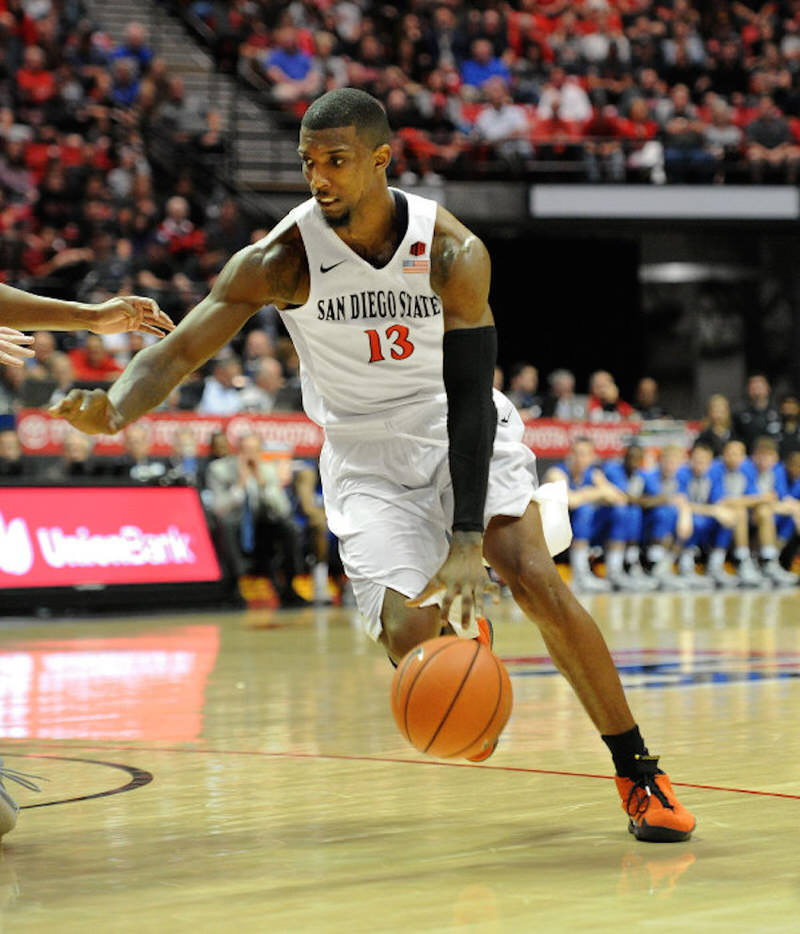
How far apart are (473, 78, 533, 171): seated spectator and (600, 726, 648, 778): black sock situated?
17940 mm

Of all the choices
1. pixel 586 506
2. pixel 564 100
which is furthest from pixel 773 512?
pixel 564 100

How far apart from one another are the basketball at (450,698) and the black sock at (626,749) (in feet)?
1.70

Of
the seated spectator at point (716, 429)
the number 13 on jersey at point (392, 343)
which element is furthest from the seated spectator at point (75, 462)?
the number 13 on jersey at point (392, 343)

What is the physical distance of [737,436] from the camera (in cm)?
1877

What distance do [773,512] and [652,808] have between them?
13.7 meters

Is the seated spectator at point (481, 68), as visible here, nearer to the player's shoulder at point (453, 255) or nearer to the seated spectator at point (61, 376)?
the seated spectator at point (61, 376)

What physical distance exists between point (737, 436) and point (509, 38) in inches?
326

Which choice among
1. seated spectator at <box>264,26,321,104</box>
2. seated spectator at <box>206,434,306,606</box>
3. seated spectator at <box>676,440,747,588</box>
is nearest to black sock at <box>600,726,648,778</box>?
seated spectator at <box>206,434,306,606</box>

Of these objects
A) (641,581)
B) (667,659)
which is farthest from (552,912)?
(641,581)

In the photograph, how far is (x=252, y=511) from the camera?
548 inches

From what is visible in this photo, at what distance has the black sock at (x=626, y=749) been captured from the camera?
4355mm

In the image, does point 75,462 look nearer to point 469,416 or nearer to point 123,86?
point 123,86

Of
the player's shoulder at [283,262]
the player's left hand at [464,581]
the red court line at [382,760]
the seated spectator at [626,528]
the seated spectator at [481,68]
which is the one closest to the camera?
the player's left hand at [464,581]

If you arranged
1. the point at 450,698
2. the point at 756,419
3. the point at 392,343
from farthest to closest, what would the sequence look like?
the point at 756,419 → the point at 392,343 → the point at 450,698
